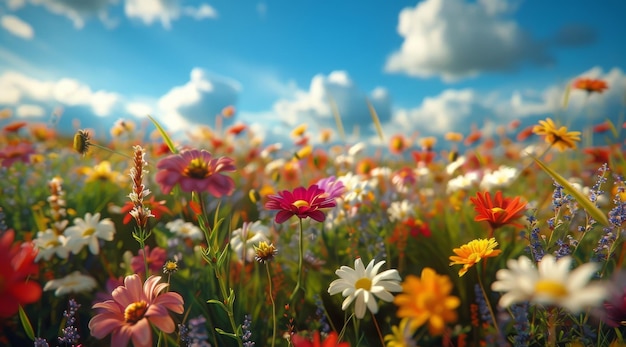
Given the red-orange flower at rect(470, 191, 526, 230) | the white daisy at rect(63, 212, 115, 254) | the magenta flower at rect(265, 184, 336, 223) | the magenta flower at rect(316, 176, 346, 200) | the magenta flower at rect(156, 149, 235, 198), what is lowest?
the white daisy at rect(63, 212, 115, 254)

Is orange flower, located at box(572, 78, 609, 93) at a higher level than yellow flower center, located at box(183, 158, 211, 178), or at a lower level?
higher

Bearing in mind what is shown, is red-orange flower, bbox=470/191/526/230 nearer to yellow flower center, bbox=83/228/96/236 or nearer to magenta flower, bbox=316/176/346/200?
magenta flower, bbox=316/176/346/200

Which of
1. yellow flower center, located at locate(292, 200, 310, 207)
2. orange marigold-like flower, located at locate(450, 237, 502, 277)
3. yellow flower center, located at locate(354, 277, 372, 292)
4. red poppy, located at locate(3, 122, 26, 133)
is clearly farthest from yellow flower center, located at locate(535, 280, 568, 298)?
red poppy, located at locate(3, 122, 26, 133)

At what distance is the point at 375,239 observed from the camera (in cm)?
162

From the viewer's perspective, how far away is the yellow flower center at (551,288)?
45 centimetres

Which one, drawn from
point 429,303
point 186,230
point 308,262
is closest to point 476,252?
point 429,303

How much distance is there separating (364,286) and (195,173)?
16.2 inches

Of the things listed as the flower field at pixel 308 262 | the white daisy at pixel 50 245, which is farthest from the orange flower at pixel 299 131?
the white daisy at pixel 50 245

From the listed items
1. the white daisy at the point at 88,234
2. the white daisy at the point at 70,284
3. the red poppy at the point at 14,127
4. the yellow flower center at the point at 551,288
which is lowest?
the white daisy at the point at 70,284

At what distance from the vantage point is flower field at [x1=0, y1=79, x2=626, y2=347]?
66cm

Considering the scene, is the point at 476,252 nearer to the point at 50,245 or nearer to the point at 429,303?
the point at 429,303

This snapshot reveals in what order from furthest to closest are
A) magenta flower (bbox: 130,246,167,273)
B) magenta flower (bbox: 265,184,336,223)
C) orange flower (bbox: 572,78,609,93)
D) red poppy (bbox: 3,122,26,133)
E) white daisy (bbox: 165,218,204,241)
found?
red poppy (bbox: 3,122,26,133)
orange flower (bbox: 572,78,609,93)
white daisy (bbox: 165,218,204,241)
magenta flower (bbox: 130,246,167,273)
magenta flower (bbox: 265,184,336,223)

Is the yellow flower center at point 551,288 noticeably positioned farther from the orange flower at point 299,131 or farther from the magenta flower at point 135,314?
the orange flower at point 299,131

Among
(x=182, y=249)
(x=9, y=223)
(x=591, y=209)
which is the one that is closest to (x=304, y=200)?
(x=591, y=209)
